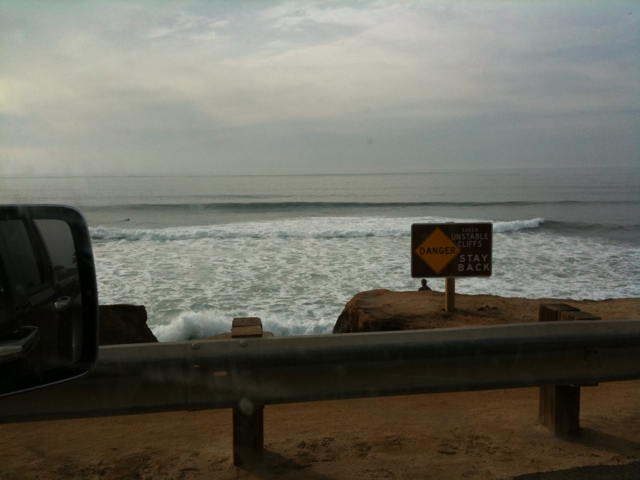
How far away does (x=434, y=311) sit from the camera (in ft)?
21.1

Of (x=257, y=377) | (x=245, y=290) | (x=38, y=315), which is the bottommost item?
(x=245, y=290)

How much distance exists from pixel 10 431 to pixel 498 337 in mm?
3206

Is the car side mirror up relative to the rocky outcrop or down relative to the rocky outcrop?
up

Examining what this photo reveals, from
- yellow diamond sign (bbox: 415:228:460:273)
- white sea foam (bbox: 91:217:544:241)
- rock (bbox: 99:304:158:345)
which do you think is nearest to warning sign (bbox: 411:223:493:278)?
yellow diamond sign (bbox: 415:228:460:273)

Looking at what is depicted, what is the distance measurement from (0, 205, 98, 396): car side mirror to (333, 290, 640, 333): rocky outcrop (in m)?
4.58

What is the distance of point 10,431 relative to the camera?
3.53m

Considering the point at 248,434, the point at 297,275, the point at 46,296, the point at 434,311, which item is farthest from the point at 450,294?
the point at 297,275

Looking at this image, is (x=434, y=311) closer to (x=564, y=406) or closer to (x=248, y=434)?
(x=564, y=406)

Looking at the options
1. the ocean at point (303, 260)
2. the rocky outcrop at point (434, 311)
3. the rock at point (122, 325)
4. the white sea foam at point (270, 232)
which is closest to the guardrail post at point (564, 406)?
the rocky outcrop at point (434, 311)

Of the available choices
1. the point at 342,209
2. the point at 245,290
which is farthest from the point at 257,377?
the point at 342,209

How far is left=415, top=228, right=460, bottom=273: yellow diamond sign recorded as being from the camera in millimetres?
5773

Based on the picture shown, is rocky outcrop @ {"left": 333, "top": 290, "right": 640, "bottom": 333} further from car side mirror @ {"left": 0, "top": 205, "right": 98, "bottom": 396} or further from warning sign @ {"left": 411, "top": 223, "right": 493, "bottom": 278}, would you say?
car side mirror @ {"left": 0, "top": 205, "right": 98, "bottom": 396}

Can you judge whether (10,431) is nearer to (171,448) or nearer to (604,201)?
(171,448)

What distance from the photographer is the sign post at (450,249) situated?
18.9 ft
